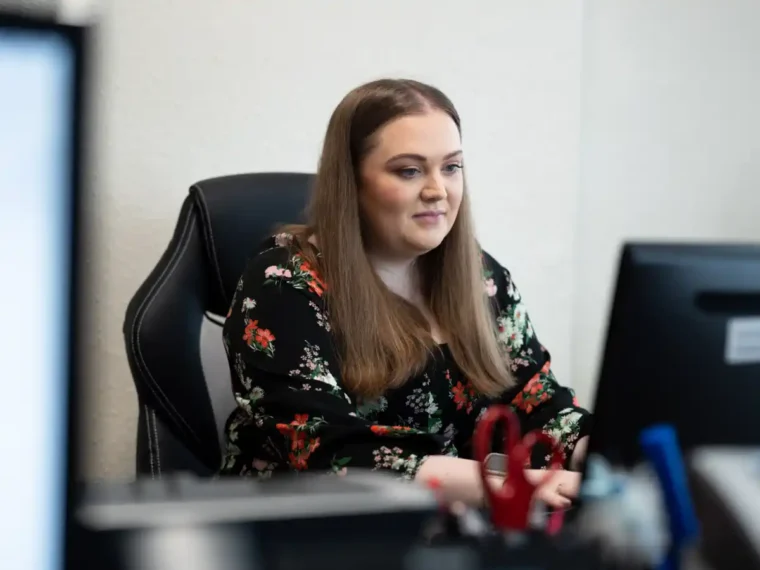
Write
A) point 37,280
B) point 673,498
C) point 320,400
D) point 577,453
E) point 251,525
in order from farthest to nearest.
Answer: point 577,453
point 320,400
point 673,498
point 251,525
point 37,280

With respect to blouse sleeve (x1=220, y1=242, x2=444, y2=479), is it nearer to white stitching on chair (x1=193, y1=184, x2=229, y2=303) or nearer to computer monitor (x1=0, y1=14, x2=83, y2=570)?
white stitching on chair (x1=193, y1=184, x2=229, y2=303)

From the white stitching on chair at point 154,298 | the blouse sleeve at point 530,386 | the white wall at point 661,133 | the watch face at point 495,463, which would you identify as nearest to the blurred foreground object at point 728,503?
the watch face at point 495,463

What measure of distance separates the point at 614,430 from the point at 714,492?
0.08 meters

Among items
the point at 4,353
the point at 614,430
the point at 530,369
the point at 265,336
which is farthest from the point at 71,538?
the point at 530,369

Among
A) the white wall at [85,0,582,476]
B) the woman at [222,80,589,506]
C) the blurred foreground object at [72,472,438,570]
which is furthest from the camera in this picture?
the white wall at [85,0,582,476]

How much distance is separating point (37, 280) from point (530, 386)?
122 centimetres

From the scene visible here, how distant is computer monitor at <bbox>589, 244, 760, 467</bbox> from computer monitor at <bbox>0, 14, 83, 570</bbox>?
0.40 m

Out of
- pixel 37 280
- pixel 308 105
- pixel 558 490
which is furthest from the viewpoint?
pixel 308 105

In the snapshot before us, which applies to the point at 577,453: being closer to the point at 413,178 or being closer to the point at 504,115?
the point at 413,178

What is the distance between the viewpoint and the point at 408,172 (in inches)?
55.4

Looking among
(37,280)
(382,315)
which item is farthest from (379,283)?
(37,280)

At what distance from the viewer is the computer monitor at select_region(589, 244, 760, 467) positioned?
2.14ft

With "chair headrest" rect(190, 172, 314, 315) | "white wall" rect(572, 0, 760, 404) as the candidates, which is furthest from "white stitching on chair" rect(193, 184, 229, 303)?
"white wall" rect(572, 0, 760, 404)

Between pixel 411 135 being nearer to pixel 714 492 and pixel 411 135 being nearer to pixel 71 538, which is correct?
pixel 714 492
